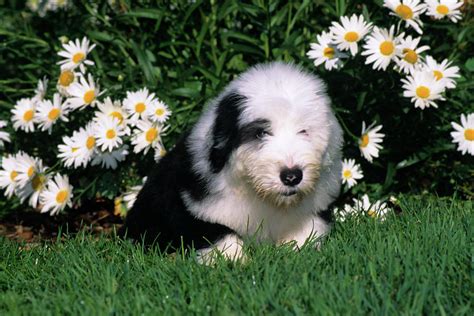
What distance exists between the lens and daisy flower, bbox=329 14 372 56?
17.5 ft

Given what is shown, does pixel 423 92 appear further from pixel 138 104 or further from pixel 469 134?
pixel 138 104

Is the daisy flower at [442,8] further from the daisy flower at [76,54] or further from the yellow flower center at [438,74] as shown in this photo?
the daisy flower at [76,54]

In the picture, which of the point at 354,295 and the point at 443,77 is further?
the point at 443,77

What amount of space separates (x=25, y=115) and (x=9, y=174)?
43 centimetres

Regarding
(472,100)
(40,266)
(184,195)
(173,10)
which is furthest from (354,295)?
(173,10)

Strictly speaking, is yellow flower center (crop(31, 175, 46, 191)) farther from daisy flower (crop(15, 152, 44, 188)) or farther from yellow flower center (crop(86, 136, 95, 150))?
yellow flower center (crop(86, 136, 95, 150))

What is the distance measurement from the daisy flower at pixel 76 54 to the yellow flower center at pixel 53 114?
0.31 metres

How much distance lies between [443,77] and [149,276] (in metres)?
2.50

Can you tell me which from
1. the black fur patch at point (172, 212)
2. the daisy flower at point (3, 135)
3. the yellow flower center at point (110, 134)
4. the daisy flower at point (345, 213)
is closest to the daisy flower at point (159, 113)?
the yellow flower center at point (110, 134)

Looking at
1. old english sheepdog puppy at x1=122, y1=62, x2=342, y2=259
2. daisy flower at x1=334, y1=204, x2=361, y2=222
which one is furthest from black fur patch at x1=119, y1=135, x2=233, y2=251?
daisy flower at x1=334, y1=204, x2=361, y2=222

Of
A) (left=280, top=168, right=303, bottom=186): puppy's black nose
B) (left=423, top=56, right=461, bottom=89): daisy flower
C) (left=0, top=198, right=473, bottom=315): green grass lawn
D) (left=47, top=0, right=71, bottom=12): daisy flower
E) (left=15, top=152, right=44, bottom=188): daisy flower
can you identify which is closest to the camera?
(left=0, top=198, right=473, bottom=315): green grass lawn

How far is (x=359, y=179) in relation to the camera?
5.95m

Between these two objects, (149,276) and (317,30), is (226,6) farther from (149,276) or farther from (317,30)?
(149,276)

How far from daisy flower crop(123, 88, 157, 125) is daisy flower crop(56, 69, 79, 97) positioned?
0.41 metres
